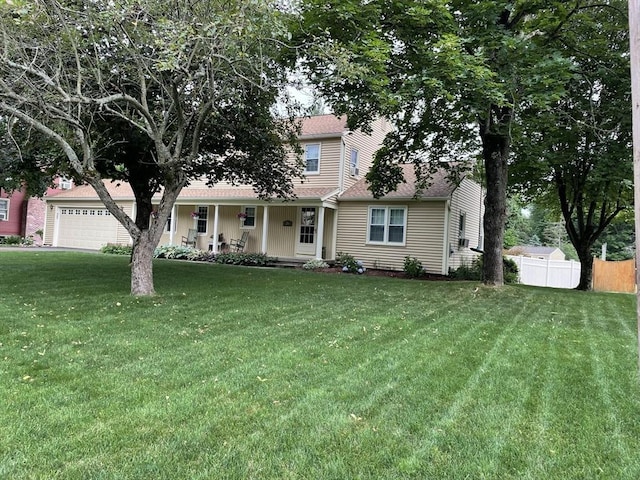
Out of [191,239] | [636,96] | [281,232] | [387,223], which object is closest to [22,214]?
[191,239]

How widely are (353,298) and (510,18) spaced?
777 centimetres

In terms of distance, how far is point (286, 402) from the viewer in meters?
3.39

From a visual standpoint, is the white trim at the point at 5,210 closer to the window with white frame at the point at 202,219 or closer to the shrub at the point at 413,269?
the window with white frame at the point at 202,219

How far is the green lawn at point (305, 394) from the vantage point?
8.34 ft

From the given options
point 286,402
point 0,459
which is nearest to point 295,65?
point 286,402

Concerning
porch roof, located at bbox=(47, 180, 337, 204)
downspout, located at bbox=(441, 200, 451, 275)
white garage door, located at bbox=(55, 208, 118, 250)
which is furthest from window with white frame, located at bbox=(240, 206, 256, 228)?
downspout, located at bbox=(441, 200, 451, 275)

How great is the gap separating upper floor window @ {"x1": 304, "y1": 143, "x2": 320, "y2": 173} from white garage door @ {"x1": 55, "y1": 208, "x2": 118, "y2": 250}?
1078 centimetres

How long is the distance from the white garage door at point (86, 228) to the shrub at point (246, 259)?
28.0ft

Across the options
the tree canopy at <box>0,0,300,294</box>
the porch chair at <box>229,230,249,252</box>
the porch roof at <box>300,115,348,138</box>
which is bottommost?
the porch chair at <box>229,230,249,252</box>

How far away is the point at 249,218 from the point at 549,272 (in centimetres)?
1354

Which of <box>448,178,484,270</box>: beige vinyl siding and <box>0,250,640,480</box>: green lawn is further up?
<box>448,178,484,270</box>: beige vinyl siding

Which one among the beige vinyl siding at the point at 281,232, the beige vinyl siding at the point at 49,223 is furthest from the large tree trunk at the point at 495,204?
the beige vinyl siding at the point at 49,223

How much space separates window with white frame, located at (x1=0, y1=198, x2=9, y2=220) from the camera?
26266 mm

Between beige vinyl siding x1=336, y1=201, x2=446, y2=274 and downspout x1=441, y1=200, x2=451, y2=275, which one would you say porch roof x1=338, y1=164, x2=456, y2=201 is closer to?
beige vinyl siding x1=336, y1=201, x2=446, y2=274
